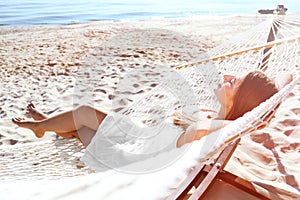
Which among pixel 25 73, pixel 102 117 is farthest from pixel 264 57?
pixel 25 73

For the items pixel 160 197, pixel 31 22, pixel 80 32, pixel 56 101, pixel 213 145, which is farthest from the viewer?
pixel 31 22

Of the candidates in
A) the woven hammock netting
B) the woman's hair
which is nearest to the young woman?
the woman's hair

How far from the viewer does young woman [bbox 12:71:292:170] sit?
1.13m

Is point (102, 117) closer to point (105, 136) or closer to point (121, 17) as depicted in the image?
point (105, 136)

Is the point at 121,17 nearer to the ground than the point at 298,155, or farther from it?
farther from it

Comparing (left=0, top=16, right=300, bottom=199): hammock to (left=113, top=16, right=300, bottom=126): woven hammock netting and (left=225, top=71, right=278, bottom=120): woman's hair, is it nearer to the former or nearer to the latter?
(left=113, top=16, right=300, bottom=126): woven hammock netting

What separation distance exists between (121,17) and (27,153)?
24.9 ft

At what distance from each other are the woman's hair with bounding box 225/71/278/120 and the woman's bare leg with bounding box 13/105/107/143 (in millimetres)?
619

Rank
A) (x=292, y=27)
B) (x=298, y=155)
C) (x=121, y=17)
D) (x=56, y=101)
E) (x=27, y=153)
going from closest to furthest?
(x=298, y=155), (x=27, y=153), (x=292, y=27), (x=56, y=101), (x=121, y=17)

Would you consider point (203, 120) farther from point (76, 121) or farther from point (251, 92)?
point (76, 121)

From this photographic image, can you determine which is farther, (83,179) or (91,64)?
(91,64)

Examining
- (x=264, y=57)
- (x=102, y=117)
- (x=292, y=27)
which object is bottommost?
(x=102, y=117)

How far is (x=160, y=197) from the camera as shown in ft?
2.30

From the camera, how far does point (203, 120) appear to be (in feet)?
3.58
